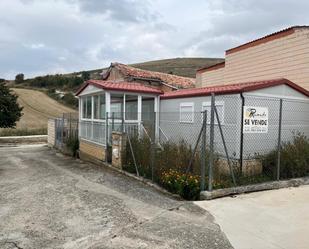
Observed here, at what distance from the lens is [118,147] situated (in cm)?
1202

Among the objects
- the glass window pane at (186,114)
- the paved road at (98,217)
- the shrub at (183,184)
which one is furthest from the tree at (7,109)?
the shrub at (183,184)

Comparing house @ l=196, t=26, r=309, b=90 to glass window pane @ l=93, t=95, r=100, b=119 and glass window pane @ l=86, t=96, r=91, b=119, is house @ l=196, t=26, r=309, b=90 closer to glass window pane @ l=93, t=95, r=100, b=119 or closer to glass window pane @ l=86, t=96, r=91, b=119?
glass window pane @ l=93, t=95, r=100, b=119

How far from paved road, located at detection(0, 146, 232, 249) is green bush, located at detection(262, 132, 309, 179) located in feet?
12.2

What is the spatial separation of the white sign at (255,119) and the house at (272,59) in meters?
3.80

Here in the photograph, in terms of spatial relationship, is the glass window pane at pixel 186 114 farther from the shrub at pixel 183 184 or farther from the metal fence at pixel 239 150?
the shrub at pixel 183 184

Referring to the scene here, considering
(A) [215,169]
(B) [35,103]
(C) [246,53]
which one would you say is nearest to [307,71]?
(C) [246,53]

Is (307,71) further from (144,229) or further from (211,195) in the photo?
(144,229)

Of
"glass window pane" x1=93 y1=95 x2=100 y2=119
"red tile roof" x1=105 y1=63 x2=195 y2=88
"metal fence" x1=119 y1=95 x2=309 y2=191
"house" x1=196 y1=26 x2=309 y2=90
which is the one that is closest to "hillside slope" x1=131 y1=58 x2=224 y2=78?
"red tile roof" x1=105 y1=63 x2=195 y2=88

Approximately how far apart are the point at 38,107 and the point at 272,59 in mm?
52510

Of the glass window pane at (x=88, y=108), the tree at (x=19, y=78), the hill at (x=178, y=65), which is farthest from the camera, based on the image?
the tree at (x=19, y=78)

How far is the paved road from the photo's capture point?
5324 millimetres

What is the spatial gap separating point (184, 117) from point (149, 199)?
19.1 ft

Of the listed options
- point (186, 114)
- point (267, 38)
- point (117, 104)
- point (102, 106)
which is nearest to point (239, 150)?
point (186, 114)

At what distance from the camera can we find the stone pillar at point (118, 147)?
11.8 m
